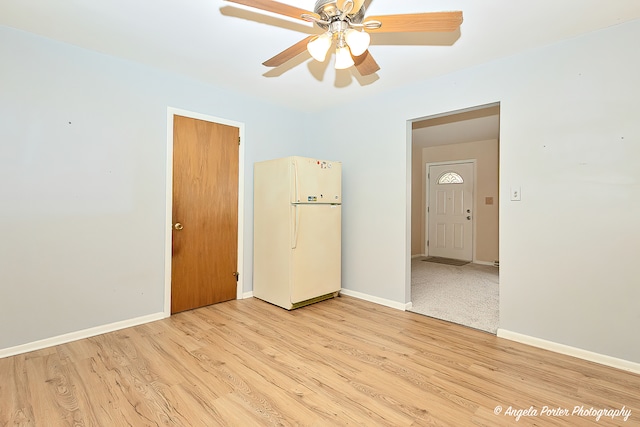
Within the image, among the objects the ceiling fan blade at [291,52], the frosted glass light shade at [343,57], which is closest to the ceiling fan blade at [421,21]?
the frosted glass light shade at [343,57]

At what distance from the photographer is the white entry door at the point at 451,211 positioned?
643 cm

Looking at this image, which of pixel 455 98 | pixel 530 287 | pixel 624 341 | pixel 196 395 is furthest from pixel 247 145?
pixel 624 341

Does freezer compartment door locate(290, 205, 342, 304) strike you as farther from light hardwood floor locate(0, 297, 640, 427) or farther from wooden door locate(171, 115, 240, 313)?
wooden door locate(171, 115, 240, 313)

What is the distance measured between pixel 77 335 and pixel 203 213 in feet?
4.90

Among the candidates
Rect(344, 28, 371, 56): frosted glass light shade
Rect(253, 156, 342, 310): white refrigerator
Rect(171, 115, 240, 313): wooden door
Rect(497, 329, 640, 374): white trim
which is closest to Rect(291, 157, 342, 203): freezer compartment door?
Rect(253, 156, 342, 310): white refrigerator

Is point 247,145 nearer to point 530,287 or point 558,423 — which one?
point 530,287

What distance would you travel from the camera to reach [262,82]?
10.8 feet

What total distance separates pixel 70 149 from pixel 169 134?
2.68ft

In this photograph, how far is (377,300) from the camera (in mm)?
3592

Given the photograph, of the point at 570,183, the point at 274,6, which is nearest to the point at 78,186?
the point at 274,6

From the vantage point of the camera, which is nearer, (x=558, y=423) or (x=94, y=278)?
(x=558, y=423)

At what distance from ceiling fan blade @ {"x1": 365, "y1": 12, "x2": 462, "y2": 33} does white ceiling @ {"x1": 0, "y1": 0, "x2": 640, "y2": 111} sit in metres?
0.42

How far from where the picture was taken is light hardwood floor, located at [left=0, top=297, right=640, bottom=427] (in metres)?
1.68

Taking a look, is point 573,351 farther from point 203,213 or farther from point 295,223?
point 203,213
